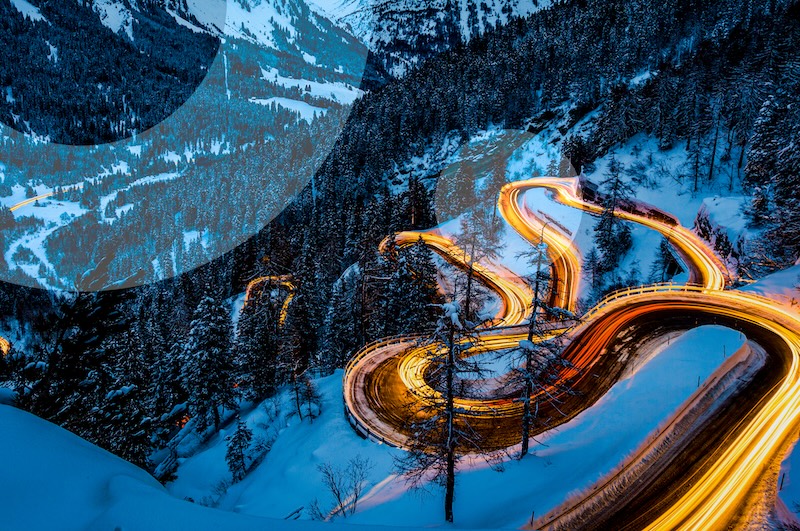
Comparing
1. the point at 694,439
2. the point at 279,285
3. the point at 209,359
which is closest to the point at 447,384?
the point at 694,439

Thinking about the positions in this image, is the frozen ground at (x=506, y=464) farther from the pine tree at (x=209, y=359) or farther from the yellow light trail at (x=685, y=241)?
the yellow light trail at (x=685, y=241)

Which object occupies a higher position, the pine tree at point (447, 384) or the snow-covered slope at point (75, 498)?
the snow-covered slope at point (75, 498)

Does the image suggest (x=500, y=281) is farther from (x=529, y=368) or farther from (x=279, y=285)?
(x=529, y=368)

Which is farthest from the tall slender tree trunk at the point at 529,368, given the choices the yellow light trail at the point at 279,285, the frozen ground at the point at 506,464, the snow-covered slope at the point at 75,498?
the yellow light trail at the point at 279,285

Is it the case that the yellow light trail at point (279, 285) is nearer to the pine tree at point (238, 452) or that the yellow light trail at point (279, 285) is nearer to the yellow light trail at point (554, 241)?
the pine tree at point (238, 452)

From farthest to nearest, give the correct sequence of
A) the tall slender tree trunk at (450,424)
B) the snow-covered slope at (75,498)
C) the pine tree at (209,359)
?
1. the pine tree at (209,359)
2. the tall slender tree trunk at (450,424)
3. the snow-covered slope at (75,498)

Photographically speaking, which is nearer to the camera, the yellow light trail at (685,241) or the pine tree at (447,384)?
the pine tree at (447,384)

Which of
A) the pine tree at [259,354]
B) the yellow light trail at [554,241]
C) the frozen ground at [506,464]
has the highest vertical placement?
the yellow light trail at [554,241]

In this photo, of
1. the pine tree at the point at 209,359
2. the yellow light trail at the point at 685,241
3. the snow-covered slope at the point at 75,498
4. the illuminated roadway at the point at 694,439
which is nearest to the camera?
the snow-covered slope at the point at 75,498
